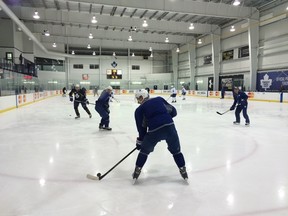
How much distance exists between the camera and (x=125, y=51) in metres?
40.9

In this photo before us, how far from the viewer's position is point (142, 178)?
135 inches

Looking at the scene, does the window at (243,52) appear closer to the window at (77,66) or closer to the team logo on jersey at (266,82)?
the team logo on jersey at (266,82)

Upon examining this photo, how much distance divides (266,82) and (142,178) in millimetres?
20996

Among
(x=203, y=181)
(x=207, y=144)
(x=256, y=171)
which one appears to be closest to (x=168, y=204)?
(x=203, y=181)

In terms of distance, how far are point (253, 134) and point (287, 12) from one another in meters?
16.6

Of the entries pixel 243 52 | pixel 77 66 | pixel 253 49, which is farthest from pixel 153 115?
pixel 77 66

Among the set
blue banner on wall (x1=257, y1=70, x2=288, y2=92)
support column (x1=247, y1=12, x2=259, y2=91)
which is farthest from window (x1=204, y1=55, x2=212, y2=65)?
blue banner on wall (x1=257, y1=70, x2=288, y2=92)

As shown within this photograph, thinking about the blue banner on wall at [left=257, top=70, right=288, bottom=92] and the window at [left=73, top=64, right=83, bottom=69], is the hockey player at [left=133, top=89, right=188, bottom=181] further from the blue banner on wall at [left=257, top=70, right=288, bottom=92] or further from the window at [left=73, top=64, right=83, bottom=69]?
the window at [left=73, top=64, right=83, bottom=69]

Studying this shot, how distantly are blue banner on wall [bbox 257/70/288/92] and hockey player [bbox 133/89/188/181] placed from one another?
63.5ft

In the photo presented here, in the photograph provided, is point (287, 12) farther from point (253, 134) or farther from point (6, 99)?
point (6, 99)

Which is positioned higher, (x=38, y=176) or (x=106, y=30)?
(x=106, y=30)

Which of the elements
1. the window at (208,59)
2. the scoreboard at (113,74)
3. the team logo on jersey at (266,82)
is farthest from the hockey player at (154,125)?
the scoreboard at (113,74)

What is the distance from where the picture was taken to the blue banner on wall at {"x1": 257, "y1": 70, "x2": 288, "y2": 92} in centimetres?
2008

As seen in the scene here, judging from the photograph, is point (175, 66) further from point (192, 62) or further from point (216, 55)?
point (216, 55)
